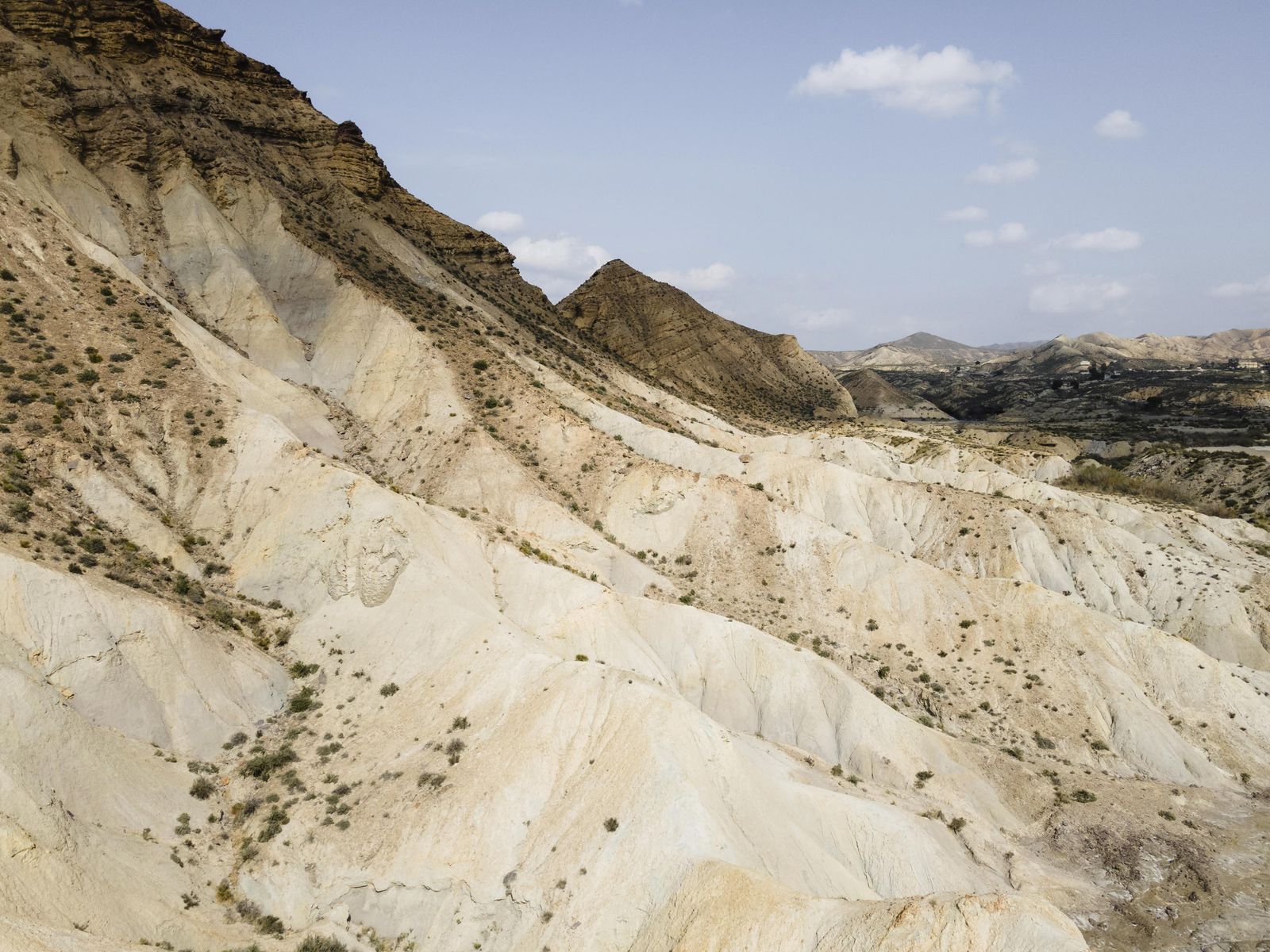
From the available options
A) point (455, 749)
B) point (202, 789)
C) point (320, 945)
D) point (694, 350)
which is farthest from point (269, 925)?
→ point (694, 350)

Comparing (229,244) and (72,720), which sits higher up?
(229,244)

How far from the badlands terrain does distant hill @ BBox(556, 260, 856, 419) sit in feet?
141

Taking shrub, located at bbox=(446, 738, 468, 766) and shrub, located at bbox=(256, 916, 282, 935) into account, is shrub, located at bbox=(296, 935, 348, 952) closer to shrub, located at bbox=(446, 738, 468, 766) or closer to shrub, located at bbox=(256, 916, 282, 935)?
shrub, located at bbox=(256, 916, 282, 935)

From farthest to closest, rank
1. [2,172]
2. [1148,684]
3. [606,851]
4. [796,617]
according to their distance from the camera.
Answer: [2,172] < [796,617] < [1148,684] < [606,851]

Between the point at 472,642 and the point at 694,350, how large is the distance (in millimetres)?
82295

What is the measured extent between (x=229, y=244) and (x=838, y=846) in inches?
2016

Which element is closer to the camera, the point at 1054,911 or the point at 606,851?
the point at 1054,911

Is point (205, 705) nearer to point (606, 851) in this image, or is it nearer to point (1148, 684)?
point (606, 851)

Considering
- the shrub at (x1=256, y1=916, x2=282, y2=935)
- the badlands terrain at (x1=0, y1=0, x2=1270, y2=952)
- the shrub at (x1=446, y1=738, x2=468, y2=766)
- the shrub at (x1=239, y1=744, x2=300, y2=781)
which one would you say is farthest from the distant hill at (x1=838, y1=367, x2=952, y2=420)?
the shrub at (x1=256, y1=916, x2=282, y2=935)

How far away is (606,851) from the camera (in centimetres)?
1653

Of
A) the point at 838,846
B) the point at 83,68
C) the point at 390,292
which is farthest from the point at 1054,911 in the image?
the point at 83,68

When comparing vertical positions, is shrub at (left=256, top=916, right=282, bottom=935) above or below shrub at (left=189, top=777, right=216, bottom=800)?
below

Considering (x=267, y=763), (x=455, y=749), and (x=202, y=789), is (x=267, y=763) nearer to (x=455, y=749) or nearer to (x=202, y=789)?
(x=202, y=789)

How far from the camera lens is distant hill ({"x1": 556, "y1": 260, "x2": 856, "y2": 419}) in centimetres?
9812
